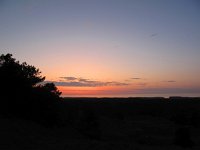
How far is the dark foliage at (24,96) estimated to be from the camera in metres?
37.3

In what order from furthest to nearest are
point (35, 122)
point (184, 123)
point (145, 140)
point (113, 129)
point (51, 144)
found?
point (184, 123) → point (113, 129) → point (145, 140) → point (35, 122) → point (51, 144)

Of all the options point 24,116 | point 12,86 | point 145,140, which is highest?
point 12,86

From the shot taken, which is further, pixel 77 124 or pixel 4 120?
pixel 77 124

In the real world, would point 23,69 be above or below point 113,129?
above

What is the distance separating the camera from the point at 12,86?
126 ft

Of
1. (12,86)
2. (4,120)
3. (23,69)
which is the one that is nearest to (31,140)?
(4,120)

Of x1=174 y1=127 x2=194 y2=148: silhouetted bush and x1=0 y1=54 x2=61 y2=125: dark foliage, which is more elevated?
x1=0 y1=54 x2=61 y2=125: dark foliage

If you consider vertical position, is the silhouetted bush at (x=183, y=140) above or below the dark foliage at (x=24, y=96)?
below

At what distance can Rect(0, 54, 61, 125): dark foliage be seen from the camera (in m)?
37.3

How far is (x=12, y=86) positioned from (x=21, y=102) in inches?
87.6

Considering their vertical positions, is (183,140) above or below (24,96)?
below

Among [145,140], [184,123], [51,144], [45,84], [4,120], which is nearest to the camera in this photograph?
[51,144]

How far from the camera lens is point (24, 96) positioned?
124 feet

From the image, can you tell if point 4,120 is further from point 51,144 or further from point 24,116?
point 51,144
